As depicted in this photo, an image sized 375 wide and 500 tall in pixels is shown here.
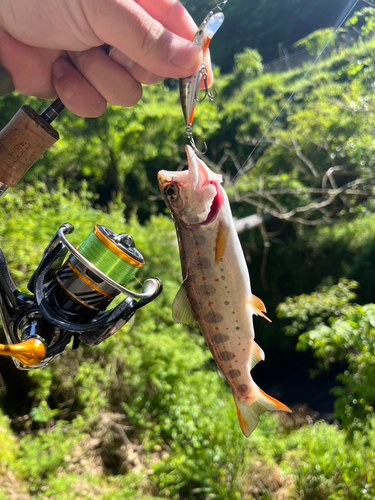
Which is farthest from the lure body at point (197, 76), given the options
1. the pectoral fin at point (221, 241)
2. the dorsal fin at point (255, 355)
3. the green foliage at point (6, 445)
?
the green foliage at point (6, 445)

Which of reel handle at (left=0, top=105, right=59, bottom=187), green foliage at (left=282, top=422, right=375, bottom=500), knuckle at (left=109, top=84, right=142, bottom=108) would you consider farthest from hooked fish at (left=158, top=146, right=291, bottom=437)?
green foliage at (left=282, top=422, right=375, bottom=500)

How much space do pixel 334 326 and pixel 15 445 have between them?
3.70 m

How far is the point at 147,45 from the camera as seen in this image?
1.17 m

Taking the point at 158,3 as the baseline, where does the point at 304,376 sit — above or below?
below

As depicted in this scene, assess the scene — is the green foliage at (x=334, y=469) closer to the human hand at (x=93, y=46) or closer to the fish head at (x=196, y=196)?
the fish head at (x=196, y=196)

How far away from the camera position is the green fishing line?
3.60 feet

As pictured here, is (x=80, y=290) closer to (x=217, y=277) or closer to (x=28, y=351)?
(x=28, y=351)

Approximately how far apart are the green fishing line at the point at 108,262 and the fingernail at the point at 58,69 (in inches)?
39.6

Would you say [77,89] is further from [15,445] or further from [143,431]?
[143,431]

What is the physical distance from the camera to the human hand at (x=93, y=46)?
115 centimetres

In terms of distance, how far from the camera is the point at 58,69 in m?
1.68

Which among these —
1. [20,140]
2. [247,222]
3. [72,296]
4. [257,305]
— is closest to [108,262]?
[72,296]

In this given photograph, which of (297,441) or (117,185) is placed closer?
(297,441)

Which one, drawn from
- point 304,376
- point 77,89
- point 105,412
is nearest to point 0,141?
point 77,89
